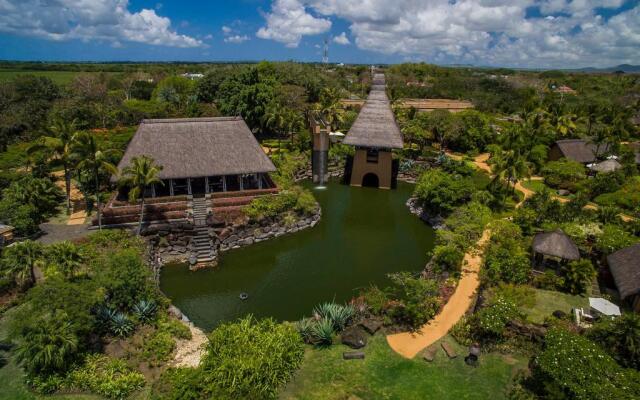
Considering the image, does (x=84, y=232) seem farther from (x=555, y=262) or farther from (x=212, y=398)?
(x=555, y=262)

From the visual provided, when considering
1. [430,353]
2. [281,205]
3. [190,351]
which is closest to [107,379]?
[190,351]

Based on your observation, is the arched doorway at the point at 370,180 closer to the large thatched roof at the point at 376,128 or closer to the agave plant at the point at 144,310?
the large thatched roof at the point at 376,128

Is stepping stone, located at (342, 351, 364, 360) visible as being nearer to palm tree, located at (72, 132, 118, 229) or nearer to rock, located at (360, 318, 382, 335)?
rock, located at (360, 318, 382, 335)

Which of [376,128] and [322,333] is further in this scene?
[376,128]

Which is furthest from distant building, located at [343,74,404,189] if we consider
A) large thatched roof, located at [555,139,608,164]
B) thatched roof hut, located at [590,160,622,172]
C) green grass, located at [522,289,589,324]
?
large thatched roof, located at [555,139,608,164]

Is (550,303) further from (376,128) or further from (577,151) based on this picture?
(577,151)
